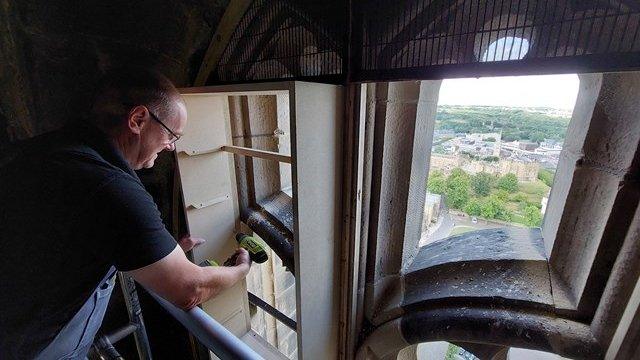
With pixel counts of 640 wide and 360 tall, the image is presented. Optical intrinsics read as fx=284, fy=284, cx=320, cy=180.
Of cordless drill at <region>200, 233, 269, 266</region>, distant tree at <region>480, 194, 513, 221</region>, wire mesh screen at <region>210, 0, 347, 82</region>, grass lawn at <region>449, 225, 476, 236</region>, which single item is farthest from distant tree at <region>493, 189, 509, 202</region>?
cordless drill at <region>200, 233, 269, 266</region>

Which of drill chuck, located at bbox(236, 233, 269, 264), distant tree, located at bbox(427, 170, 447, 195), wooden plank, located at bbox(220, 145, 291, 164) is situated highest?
wooden plank, located at bbox(220, 145, 291, 164)

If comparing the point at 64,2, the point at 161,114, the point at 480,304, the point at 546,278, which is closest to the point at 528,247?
the point at 546,278

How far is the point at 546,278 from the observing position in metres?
1.01

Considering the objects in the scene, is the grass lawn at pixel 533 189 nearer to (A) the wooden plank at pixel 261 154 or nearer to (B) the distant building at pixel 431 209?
(B) the distant building at pixel 431 209

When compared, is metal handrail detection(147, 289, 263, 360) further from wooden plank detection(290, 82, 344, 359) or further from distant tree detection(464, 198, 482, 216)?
distant tree detection(464, 198, 482, 216)

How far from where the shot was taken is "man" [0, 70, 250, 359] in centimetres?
60

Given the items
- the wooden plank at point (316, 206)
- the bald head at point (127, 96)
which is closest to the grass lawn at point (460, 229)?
the wooden plank at point (316, 206)

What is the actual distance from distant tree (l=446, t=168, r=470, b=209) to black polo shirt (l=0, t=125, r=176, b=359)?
1044mm

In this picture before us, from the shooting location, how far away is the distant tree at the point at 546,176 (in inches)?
41.0

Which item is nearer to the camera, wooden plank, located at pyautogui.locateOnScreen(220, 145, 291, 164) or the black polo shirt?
the black polo shirt

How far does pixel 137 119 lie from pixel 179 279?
0.45m

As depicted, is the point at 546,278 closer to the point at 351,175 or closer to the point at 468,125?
the point at 468,125

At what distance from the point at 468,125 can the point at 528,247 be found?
55 centimetres

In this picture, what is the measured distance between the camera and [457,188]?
1160 millimetres
